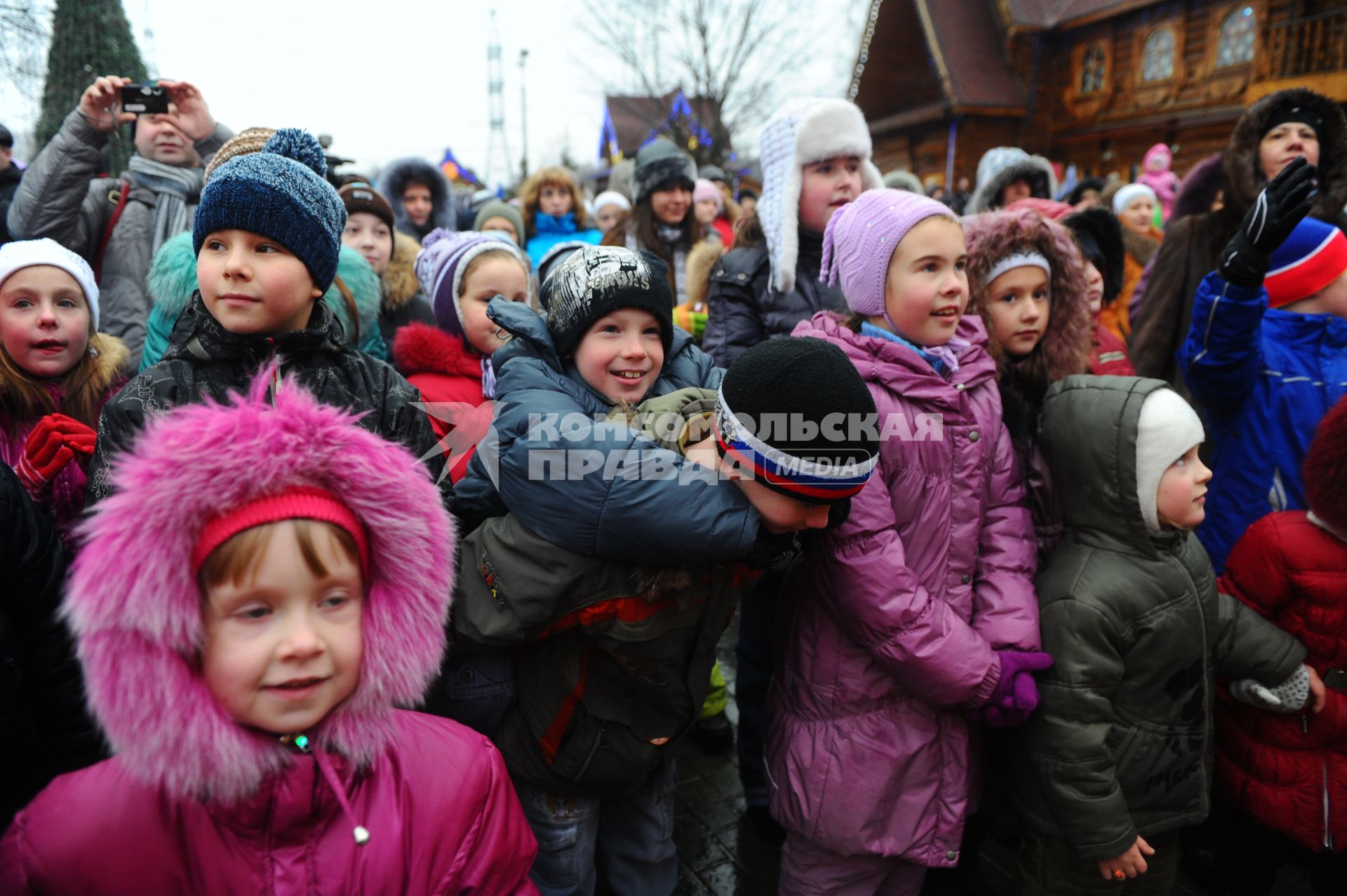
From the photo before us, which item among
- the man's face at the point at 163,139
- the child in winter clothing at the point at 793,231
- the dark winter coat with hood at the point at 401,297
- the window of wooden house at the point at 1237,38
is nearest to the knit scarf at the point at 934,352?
the child in winter clothing at the point at 793,231

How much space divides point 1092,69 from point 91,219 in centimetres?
2008

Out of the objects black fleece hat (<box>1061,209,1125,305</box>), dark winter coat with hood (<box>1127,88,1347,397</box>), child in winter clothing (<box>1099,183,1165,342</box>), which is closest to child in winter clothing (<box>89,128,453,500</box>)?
black fleece hat (<box>1061,209,1125,305</box>)

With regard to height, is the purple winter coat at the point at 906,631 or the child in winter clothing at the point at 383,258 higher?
the child in winter clothing at the point at 383,258

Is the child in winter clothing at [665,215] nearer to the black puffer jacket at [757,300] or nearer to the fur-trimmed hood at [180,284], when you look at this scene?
the black puffer jacket at [757,300]

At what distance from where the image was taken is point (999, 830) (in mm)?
2945

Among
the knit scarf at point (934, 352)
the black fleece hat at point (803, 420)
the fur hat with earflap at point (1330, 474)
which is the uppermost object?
the knit scarf at point (934, 352)

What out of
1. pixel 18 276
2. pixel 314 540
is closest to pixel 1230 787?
pixel 314 540

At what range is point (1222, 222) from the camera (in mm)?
3570

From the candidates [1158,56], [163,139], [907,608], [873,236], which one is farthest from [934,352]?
[1158,56]

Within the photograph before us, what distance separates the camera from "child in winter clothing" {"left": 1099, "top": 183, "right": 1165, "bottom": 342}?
413 cm

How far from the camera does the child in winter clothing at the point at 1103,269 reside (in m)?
3.06

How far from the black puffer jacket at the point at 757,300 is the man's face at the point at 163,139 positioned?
2234mm

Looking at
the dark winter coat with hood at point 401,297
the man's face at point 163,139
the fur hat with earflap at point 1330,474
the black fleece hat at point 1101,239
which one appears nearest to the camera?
the fur hat with earflap at point 1330,474

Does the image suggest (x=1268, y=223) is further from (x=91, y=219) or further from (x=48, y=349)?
(x=91, y=219)
